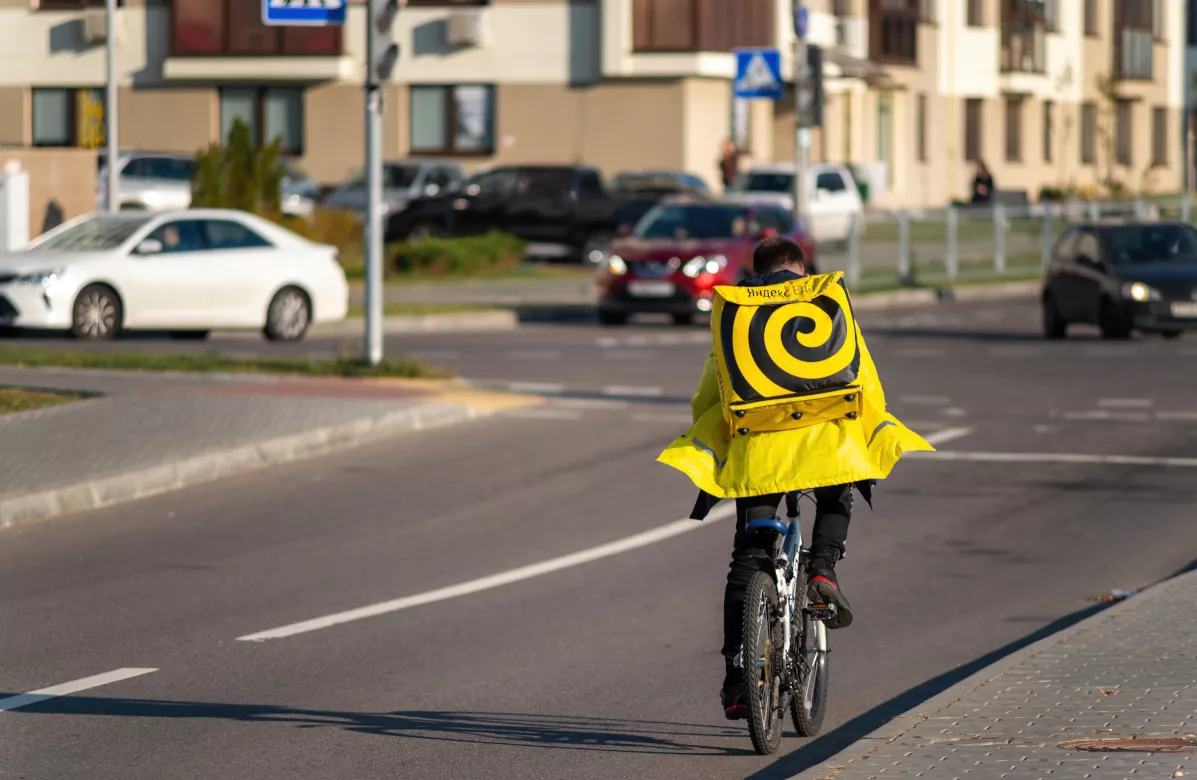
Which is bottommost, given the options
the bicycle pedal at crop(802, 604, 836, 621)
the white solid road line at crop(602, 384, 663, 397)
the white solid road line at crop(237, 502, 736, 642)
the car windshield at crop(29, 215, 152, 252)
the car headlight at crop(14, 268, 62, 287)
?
the white solid road line at crop(237, 502, 736, 642)

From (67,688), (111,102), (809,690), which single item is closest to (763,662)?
(809,690)

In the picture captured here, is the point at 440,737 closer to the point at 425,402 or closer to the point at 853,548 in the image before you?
the point at 853,548

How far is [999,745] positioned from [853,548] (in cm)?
531

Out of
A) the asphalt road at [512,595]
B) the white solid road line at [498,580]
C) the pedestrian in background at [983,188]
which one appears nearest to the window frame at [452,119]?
the pedestrian in background at [983,188]

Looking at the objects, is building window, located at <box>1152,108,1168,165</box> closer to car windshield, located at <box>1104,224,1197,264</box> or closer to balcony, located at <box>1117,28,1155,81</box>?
balcony, located at <box>1117,28,1155,81</box>

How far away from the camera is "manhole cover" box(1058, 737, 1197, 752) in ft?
21.6

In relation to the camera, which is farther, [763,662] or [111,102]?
[111,102]

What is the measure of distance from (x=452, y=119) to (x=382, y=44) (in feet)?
116

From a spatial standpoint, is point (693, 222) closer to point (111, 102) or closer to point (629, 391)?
point (111, 102)

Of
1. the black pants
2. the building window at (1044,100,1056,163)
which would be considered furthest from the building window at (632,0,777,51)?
the black pants

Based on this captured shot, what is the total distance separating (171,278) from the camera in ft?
80.3

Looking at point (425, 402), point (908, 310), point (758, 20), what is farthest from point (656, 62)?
point (425, 402)

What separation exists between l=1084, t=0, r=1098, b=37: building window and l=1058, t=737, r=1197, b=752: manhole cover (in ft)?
242

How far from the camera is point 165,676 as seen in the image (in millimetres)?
8570
